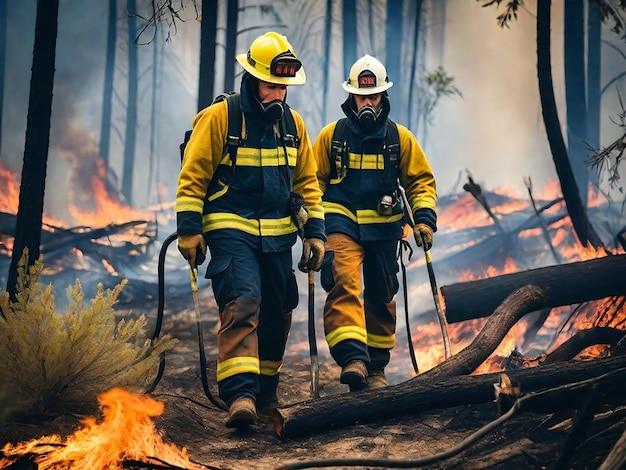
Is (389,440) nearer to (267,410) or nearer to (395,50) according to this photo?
(267,410)

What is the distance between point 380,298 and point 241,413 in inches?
66.1

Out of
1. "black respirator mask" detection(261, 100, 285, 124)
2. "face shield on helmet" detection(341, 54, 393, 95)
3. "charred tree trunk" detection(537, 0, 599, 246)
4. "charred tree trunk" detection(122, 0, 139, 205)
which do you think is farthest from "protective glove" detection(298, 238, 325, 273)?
"charred tree trunk" detection(122, 0, 139, 205)

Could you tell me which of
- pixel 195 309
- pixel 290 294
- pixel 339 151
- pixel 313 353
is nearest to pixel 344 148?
pixel 339 151

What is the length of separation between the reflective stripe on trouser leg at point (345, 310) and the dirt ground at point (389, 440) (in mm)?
683

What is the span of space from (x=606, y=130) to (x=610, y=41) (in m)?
1.18

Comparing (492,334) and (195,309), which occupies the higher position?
(195,309)

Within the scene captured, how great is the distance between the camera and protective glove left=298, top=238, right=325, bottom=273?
4.97 m

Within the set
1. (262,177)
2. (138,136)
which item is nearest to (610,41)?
(138,136)

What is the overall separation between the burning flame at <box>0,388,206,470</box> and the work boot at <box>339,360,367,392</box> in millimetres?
1210

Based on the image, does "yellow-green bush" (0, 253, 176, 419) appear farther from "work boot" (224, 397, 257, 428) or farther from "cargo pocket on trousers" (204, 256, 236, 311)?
"work boot" (224, 397, 257, 428)

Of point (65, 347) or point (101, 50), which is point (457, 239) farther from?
point (65, 347)

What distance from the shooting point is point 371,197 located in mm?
5492

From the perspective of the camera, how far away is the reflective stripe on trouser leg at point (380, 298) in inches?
218

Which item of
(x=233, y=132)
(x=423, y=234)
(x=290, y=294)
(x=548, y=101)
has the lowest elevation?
(x=290, y=294)
